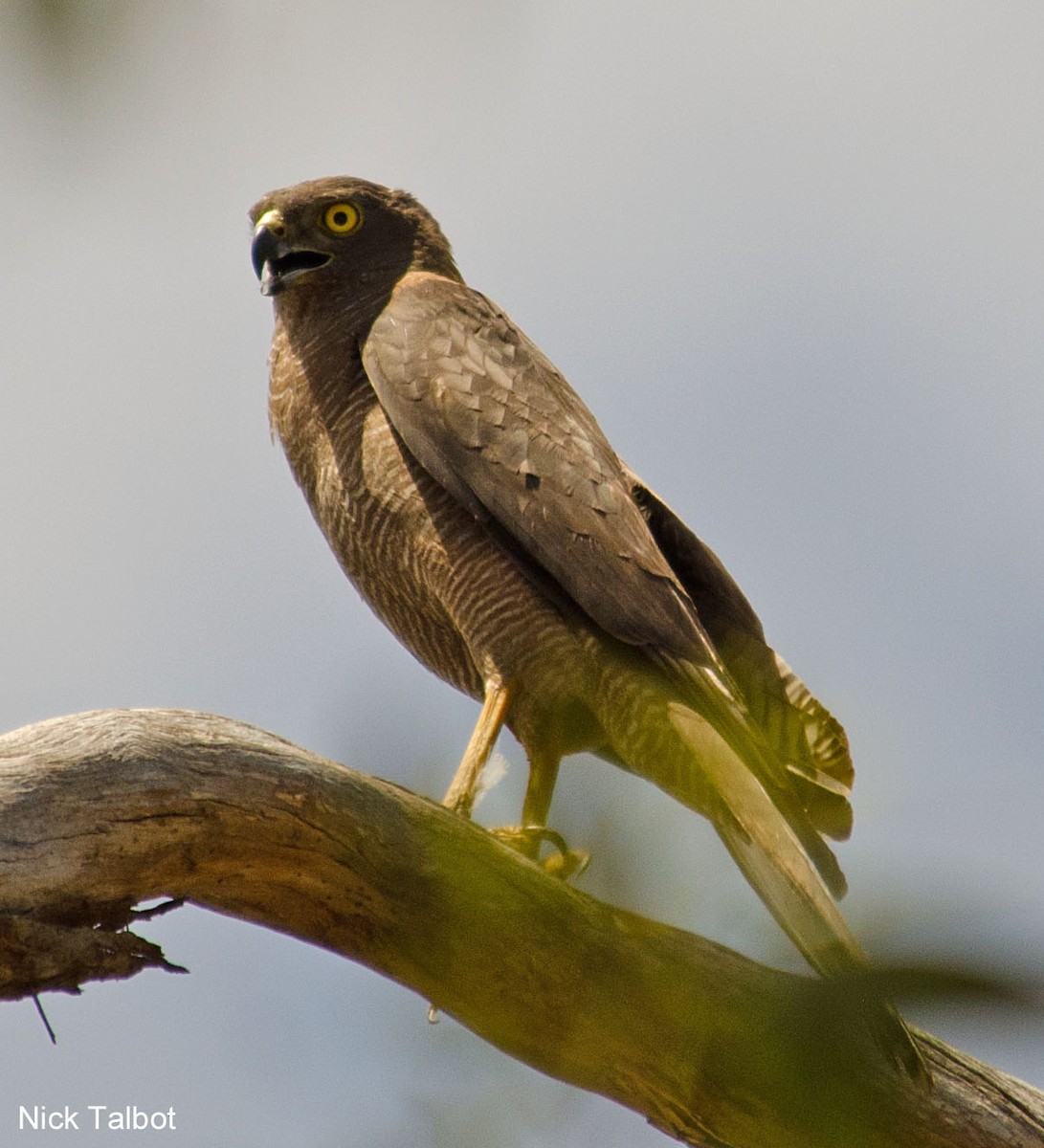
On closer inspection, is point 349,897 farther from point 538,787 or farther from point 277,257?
point 277,257

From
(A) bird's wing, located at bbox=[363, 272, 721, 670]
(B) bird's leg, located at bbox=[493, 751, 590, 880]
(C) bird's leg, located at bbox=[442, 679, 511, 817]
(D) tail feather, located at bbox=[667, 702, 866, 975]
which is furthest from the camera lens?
(A) bird's wing, located at bbox=[363, 272, 721, 670]

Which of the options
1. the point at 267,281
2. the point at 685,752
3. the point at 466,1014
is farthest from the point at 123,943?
the point at 267,281

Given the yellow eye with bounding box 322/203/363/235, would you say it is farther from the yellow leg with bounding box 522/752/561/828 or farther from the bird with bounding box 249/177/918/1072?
the yellow leg with bounding box 522/752/561/828

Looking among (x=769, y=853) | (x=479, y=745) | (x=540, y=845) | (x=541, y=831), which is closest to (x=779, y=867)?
(x=769, y=853)

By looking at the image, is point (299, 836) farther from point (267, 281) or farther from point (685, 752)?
point (267, 281)

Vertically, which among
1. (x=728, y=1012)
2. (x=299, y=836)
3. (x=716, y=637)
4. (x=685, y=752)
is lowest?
(x=728, y=1012)

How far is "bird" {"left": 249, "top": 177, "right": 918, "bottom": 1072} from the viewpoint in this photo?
384 centimetres

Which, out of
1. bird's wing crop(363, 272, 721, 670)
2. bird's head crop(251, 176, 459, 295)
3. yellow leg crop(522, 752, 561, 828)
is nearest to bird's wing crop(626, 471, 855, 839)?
bird's wing crop(363, 272, 721, 670)

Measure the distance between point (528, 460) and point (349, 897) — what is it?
156 centimetres

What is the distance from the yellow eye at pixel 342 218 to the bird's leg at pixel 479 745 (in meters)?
1.90

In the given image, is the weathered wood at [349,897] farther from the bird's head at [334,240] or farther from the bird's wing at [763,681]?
the bird's head at [334,240]

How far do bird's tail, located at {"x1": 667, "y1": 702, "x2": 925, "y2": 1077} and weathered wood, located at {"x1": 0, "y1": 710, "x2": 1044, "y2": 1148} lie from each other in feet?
0.91

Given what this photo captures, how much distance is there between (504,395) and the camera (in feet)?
14.3

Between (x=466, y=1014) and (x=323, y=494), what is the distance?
2097 mm
